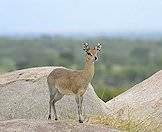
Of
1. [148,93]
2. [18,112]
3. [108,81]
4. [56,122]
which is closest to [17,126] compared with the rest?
[56,122]

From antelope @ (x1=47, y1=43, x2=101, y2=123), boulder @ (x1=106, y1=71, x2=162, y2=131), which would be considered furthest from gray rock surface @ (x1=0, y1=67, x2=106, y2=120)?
antelope @ (x1=47, y1=43, x2=101, y2=123)

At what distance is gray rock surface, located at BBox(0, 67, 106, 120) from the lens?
1482 cm

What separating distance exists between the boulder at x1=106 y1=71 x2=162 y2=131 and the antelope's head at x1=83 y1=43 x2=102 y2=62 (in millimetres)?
2139

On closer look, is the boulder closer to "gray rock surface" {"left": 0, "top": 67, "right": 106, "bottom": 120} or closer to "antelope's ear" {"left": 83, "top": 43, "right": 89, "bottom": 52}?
"gray rock surface" {"left": 0, "top": 67, "right": 106, "bottom": 120}

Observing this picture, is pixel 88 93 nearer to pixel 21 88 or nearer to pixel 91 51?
pixel 21 88

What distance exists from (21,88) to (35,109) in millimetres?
767

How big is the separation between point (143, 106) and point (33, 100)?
2.97 meters

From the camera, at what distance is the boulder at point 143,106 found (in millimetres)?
13837

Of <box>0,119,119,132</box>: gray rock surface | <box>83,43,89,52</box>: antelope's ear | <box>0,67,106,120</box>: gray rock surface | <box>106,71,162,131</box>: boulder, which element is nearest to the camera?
<box>0,119,119,132</box>: gray rock surface

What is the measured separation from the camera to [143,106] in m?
16.0

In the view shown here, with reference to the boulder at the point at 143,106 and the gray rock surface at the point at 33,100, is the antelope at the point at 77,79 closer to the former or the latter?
the boulder at the point at 143,106

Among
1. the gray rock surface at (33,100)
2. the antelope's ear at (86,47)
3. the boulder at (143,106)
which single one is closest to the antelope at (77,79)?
the antelope's ear at (86,47)

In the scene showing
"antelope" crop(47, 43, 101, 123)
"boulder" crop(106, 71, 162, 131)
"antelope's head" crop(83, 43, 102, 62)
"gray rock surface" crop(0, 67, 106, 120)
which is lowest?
"boulder" crop(106, 71, 162, 131)

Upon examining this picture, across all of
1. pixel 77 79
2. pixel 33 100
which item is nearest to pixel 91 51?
pixel 77 79
